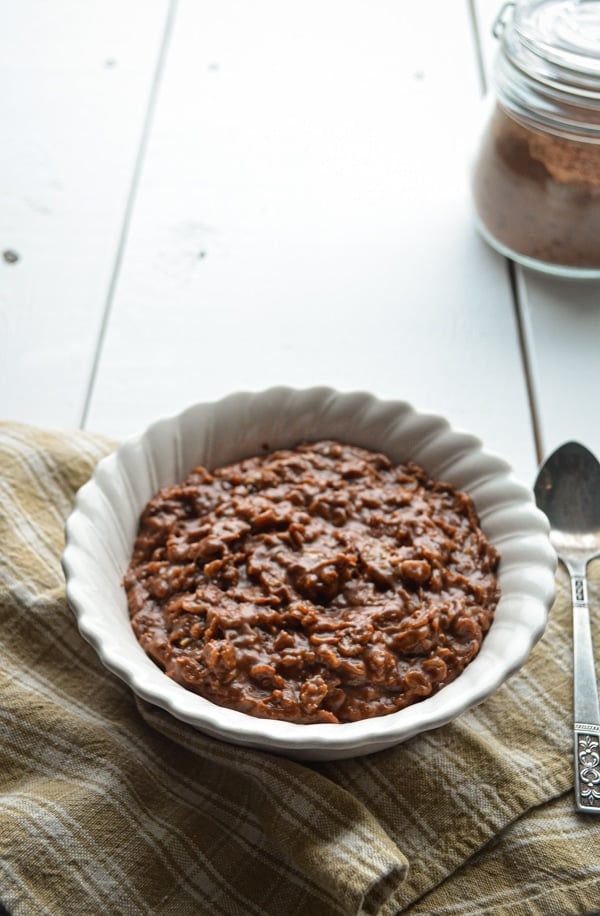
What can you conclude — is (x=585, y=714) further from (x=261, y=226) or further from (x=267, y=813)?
(x=261, y=226)

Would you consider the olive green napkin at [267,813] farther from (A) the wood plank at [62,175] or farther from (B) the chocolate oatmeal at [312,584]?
(A) the wood plank at [62,175]

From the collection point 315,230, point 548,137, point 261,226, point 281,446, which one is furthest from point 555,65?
point 281,446

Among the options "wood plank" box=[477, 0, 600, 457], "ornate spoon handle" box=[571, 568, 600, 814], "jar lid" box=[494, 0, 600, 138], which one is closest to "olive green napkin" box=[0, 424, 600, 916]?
"ornate spoon handle" box=[571, 568, 600, 814]

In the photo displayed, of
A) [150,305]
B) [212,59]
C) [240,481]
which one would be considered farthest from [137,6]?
[240,481]

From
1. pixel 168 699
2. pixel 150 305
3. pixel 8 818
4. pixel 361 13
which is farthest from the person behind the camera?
pixel 361 13

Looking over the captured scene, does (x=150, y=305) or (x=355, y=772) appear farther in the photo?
(x=150, y=305)

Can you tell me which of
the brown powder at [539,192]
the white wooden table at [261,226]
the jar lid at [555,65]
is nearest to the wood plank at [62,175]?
the white wooden table at [261,226]

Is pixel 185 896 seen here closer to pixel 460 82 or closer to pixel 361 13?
pixel 460 82
